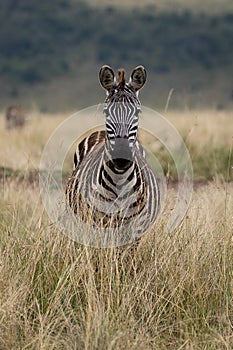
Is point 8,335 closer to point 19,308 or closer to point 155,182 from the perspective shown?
point 19,308

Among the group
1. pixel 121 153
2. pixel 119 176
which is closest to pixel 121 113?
pixel 121 153

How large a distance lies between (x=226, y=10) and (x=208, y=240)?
2160 inches

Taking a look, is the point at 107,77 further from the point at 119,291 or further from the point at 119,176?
the point at 119,291

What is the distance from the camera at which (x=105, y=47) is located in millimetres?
57938

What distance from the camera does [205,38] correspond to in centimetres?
5678

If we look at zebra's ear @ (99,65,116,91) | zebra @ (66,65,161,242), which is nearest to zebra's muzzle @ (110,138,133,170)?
zebra @ (66,65,161,242)

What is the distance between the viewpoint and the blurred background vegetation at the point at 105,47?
171 ft

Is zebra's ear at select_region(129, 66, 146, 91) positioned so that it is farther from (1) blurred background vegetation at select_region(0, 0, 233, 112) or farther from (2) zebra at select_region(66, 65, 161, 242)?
(1) blurred background vegetation at select_region(0, 0, 233, 112)

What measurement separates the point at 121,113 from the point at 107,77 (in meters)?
0.33

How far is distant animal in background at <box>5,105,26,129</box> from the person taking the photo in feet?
75.3

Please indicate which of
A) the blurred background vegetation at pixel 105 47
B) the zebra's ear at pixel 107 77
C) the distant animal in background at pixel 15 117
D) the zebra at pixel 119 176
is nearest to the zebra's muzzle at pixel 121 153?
the zebra at pixel 119 176

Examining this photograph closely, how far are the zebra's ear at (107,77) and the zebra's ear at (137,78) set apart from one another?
13cm

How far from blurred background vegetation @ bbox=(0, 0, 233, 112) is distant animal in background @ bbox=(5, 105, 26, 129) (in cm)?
2281

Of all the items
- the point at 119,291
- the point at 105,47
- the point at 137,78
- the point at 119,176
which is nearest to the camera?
the point at 119,291
